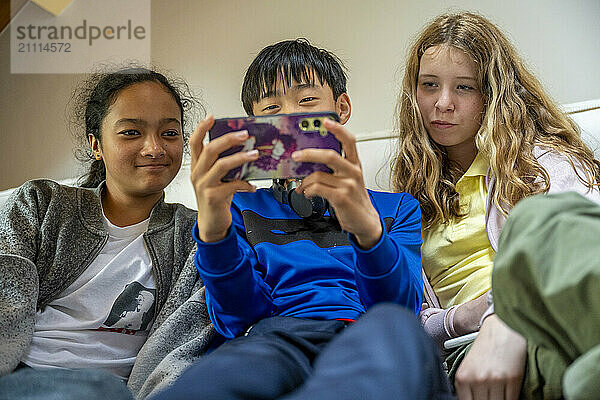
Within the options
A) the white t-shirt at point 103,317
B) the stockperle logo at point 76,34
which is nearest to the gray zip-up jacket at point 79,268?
the white t-shirt at point 103,317

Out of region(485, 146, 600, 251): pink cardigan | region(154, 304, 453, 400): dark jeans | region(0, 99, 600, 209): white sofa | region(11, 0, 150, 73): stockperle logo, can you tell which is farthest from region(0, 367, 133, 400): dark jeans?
region(11, 0, 150, 73): stockperle logo

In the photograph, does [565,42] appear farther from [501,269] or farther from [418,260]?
[501,269]

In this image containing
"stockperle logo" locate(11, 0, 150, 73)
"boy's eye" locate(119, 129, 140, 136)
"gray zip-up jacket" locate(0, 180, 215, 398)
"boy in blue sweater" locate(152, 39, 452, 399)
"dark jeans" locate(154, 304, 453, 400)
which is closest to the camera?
"dark jeans" locate(154, 304, 453, 400)

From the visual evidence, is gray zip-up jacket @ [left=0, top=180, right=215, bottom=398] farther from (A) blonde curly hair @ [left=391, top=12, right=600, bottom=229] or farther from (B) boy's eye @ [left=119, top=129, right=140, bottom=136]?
(A) blonde curly hair @ [left=391, top=12, right=600, bottom=229]

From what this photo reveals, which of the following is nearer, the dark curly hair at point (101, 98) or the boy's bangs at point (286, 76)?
the boy's bangs at point (286, 76)

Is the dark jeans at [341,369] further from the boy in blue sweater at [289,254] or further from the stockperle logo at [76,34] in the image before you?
the stockperle logo at [76,34]

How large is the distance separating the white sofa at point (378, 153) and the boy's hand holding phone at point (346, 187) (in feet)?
2.08

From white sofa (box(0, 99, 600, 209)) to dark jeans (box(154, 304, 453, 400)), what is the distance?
0.82 meters

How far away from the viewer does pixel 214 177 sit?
83 centimetres

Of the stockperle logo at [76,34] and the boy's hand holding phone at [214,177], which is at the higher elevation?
the stockperle logo at [76,34]

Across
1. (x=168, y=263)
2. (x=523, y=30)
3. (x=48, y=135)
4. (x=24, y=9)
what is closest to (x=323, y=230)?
(x=168, y=263)

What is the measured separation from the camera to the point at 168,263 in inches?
45.3

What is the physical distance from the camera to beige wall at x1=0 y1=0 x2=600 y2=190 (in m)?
1.69

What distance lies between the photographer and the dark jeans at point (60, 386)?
1.84 ft
